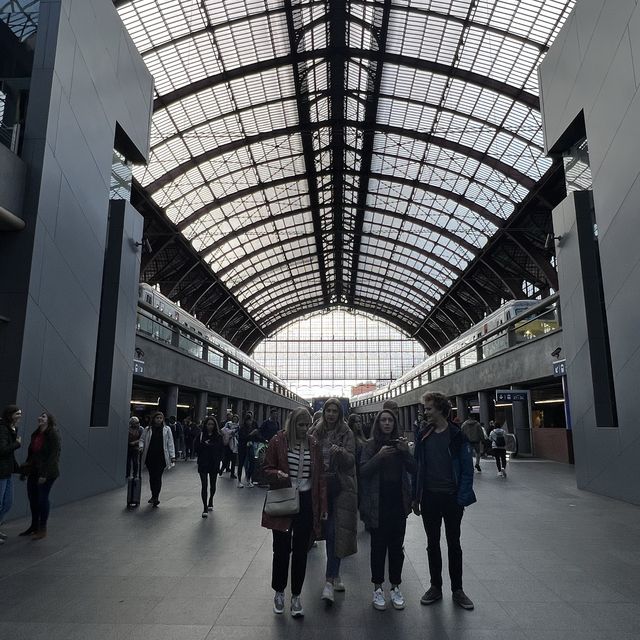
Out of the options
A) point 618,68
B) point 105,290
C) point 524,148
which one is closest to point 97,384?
point 105,290

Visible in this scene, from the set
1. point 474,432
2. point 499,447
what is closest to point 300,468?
point 474,432

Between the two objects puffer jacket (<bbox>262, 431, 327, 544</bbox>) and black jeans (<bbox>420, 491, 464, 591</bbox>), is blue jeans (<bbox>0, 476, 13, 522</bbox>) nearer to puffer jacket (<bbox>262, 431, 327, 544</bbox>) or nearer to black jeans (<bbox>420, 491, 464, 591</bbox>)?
puffer jacket (<bbox>262, 431, 327, 544</bbox>)

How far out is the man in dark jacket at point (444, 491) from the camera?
14.7 ft

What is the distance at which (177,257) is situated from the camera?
127ft

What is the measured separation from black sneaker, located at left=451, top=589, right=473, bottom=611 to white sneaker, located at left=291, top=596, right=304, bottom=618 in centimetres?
133

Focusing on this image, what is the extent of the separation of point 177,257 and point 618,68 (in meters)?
33.0

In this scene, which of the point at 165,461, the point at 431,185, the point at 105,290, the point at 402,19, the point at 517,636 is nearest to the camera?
the point at 517,636

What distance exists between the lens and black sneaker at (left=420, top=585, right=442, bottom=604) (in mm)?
4438

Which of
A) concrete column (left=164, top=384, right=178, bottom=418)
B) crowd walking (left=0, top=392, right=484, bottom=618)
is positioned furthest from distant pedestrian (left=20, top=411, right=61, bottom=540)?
concrete column (left=164, top=384, right=178, bottom=418)

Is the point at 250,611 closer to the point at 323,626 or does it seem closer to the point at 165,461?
the point at 323,626

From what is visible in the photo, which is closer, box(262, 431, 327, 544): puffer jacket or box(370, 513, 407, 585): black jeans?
box(262, 431, 327, 544): puffer jacket

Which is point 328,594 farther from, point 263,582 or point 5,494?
point 5,494

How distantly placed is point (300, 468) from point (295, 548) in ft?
2.22

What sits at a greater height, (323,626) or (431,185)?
(431,185)
